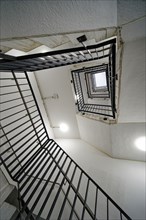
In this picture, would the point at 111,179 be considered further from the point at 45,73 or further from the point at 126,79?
the point at 45,73

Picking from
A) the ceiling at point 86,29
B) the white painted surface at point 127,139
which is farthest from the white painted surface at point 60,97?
the ceiling at point 86,29

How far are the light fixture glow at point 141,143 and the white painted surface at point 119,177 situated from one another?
330 millimetres

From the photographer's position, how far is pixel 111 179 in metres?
2.04

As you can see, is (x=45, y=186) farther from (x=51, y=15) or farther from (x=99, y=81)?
(x=99, y=81)

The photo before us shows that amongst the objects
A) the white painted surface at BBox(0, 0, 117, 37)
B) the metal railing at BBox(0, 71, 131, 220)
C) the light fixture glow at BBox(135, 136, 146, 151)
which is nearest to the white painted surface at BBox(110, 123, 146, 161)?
the light fixture glow at BBox(135, 136, 146, 151)

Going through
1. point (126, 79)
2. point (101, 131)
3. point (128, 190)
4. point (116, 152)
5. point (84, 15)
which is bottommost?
point (128, 190)

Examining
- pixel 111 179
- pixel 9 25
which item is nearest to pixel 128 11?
pixel 9 25

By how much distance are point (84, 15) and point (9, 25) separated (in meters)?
0.38

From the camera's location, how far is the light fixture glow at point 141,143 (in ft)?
6.79

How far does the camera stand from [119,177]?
6.72 feet

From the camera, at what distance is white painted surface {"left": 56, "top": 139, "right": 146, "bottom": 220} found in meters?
1.64

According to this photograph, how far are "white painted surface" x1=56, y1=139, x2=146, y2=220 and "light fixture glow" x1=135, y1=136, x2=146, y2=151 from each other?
0.33 m

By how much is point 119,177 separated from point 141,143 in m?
0.70

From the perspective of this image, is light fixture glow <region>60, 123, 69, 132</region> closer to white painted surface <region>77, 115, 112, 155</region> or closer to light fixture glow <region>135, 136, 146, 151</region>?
white painted surface <region>77, 115, 112, 155</region>
